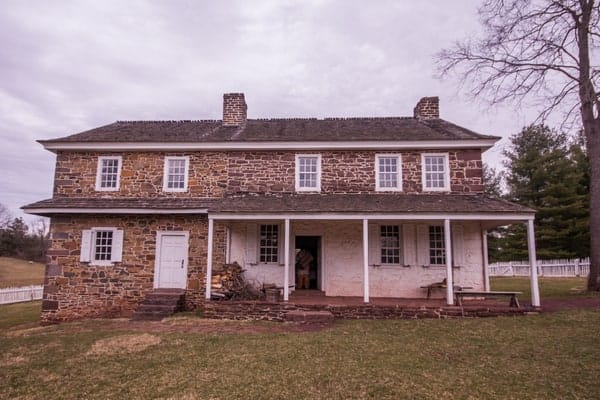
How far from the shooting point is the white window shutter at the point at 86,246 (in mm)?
12234

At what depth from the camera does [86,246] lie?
40.3 feet

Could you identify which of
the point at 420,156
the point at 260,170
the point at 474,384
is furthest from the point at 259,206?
the point at 474,384

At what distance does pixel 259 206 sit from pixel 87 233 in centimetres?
619

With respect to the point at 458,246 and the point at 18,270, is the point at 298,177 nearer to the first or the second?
the point at 458,246

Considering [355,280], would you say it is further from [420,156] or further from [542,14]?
[542,14]

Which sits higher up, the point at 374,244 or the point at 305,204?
the point at 305,204

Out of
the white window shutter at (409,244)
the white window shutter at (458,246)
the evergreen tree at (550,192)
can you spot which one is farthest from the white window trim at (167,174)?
the evergreen tree at (550,192)

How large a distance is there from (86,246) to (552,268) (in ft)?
80.1

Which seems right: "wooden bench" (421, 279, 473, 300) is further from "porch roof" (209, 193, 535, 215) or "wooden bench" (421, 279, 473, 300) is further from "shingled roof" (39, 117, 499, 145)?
"shingled roof" (39, 117, 499, 145)

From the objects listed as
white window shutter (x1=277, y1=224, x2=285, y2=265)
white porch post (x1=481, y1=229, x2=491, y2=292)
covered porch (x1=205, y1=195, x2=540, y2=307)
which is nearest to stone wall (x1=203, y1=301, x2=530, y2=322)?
covered porch (x1=205, y1=195, x2=540, y2=307)

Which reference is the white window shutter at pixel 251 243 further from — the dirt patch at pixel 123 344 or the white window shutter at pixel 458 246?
the white window shutter at pixel 458 246

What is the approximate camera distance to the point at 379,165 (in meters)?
13.0

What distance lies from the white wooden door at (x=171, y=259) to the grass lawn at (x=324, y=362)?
3255 mm

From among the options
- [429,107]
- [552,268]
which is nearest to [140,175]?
[429,107]
